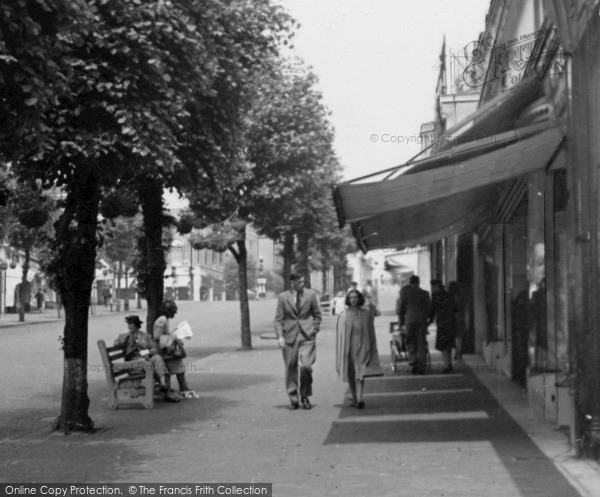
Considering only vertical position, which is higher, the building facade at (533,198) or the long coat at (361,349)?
the building facade at (533,198)

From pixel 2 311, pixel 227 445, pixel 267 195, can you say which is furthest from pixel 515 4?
pixel 2 311

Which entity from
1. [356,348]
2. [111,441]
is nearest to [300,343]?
[356,348]

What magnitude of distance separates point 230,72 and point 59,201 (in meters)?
3.15

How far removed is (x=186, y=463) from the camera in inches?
359

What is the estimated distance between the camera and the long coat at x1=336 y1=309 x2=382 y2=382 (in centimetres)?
1373

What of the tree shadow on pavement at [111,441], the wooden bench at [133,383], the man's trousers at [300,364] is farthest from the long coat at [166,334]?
the man's trousers at [300,364]

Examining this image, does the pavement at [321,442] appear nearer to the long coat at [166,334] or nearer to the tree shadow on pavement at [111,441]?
the tree shadow on pavement at [111,441]

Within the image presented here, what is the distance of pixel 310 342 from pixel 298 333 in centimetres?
19

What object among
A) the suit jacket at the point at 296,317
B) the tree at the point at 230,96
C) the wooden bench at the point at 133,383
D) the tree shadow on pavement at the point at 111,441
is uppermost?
the tree at the point at 230,96

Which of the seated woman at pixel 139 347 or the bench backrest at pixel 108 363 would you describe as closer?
the bench backrest at pixel 108 363

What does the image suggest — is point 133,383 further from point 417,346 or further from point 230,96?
point 417,346

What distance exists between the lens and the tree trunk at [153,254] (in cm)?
1698

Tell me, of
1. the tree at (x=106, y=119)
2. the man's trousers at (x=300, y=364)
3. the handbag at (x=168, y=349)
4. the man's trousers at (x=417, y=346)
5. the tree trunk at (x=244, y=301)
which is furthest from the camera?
the tree trunk at (x=244, y=301)

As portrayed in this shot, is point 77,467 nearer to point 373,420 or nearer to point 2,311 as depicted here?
point 373,420
